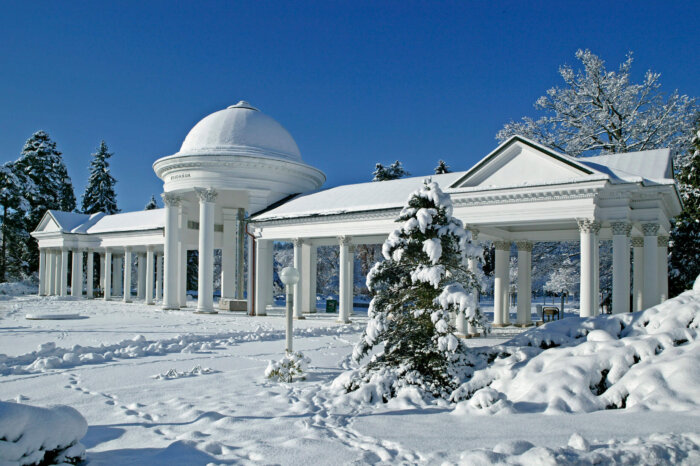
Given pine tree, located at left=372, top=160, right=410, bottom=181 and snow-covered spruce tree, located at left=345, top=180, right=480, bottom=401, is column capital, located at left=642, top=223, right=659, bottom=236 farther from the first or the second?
pine tree, located at left=372, top=160, right=410, bottom=181

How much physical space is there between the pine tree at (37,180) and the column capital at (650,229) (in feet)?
173

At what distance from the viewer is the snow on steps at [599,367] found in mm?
7645

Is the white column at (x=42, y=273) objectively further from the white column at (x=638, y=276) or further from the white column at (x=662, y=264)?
the white column at (x=662, y=264)

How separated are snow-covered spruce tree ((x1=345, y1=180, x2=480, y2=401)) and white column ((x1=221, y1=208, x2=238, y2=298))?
1045 inches

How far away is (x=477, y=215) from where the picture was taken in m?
18.6

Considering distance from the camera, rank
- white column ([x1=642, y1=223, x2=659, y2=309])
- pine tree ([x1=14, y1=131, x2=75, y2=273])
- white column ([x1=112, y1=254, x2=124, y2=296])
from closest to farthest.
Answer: white column ([x1=642, y1=223, x2=659, y2=309]) < white column ([x1=112, y1=254, x2=124, y2=296]) < pine tree ([x1=14, y1=131, x2=75, y2=273])

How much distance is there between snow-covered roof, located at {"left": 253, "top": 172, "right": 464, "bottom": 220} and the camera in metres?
22.7

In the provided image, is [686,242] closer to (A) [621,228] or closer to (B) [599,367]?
(A) [621,228]

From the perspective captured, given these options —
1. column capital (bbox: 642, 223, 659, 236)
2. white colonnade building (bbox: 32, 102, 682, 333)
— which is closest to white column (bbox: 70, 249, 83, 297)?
white colonnade building (bbox: 32, 102, 682, 333)

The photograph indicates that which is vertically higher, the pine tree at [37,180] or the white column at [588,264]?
the pine tree at [37,180]

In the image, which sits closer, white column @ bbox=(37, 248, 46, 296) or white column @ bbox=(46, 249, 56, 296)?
white column @ bbox=(46, 249, 56, 296)

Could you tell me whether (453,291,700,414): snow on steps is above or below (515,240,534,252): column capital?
below

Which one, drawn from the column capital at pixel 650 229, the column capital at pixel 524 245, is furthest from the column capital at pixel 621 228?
the column capital at pixel 524 245

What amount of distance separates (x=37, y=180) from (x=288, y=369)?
52.8 metres
